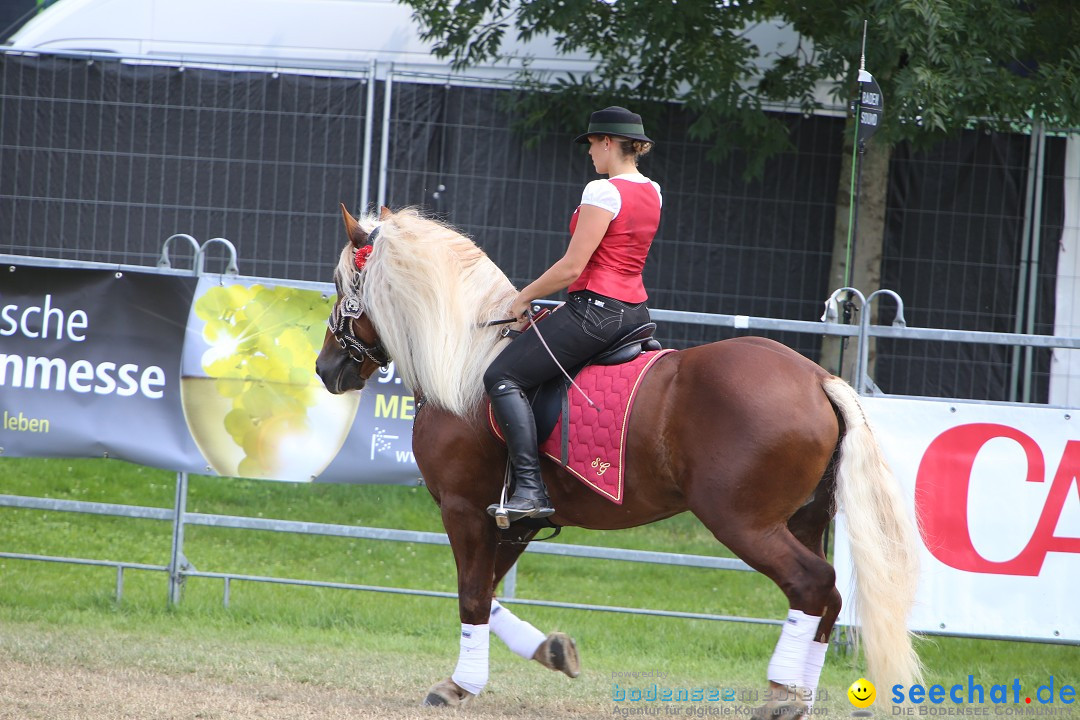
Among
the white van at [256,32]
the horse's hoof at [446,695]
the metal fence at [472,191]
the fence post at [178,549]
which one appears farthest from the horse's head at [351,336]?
the white van at [256,32]

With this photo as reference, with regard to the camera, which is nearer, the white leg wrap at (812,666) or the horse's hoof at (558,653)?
the white leg wrap at (812,666)

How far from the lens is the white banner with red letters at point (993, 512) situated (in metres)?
5.87

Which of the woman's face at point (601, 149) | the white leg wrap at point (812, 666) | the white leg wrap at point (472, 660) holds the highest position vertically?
the woman's face at point (601, 149)

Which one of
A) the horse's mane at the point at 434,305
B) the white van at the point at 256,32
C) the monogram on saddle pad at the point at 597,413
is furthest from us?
the white van at the point at 256,32

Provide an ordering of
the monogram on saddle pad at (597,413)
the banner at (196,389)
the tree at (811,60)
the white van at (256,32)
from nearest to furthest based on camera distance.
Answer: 1. the monogram on saddle pad at (597,413)
2. the banner at (196,389)
3. the tree at (811,60)
4. the white van at (256,32)

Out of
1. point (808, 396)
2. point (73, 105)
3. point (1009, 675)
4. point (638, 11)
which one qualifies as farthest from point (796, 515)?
point (73, 105)

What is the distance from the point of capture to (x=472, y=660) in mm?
4941

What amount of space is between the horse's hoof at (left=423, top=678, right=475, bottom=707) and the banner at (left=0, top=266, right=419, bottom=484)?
5.77ft

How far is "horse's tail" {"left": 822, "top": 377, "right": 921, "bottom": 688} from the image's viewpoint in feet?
14.4

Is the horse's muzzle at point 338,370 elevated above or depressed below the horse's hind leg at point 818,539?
above

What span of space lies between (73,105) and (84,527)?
3340mm

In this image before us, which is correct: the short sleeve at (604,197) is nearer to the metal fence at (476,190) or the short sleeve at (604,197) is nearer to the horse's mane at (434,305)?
the horse's mane at (434,305)

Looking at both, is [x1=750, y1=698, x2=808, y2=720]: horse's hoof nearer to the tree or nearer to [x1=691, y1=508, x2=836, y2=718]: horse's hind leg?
[x1=691, y1=508, x2=836, y2=718]: horse's hind leg

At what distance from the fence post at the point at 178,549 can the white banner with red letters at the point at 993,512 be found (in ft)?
12.2
